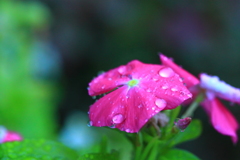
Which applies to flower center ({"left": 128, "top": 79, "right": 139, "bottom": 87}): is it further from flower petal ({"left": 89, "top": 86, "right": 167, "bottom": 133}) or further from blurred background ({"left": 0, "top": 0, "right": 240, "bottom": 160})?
blurred background ({"left": 0, "top": 0, "right": 240, "bottom": 160})

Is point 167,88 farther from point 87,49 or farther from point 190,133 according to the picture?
point 87,49

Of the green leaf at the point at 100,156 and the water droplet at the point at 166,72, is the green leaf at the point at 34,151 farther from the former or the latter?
the water droplet at the point at 166,72

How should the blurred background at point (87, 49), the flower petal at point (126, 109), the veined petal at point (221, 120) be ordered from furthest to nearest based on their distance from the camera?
the blurred background at point (87, 49) → the veined petal at point (221, 120) → the flower petal at point (126, 109)

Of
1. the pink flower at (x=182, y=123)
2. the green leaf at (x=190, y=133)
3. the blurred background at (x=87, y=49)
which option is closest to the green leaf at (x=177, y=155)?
the green leaf at (x=190, y=133)

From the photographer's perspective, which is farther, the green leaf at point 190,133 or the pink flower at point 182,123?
the green leaf at point 190,133

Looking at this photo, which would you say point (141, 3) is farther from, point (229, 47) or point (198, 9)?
point (229, 47)

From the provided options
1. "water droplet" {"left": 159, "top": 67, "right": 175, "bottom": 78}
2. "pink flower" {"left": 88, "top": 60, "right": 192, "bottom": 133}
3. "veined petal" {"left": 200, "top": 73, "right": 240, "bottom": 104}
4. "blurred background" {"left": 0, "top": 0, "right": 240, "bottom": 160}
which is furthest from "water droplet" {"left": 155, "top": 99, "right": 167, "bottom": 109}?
"blurred background" {"left": 0, "top": 0, "right": 240, "bottom": 160}
